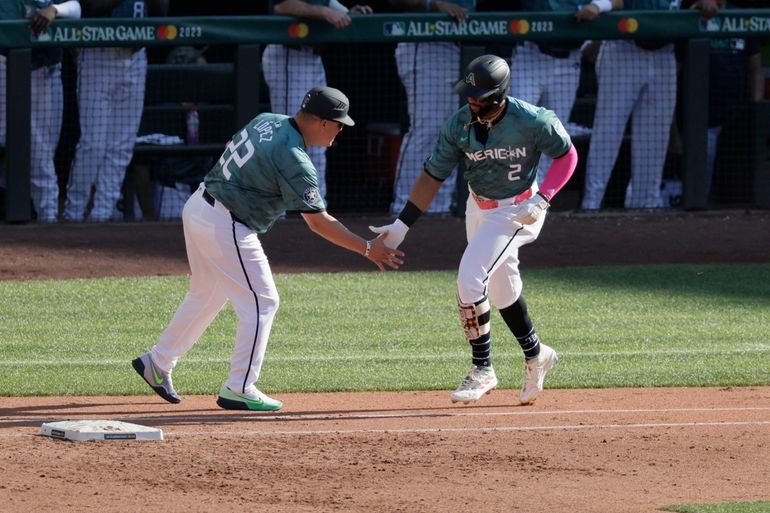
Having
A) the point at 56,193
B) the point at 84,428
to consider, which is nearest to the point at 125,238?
the point at 56,193

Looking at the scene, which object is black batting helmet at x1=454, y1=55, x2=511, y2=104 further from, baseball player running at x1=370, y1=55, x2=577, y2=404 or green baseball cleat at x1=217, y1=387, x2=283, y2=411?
green baseball cleat at x1=217, y1=387, x2=283, y2=411

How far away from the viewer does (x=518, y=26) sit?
12.4 m

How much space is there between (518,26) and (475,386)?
5970 mm

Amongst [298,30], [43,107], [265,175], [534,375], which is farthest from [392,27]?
[265,175]

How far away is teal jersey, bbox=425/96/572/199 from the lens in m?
6.93

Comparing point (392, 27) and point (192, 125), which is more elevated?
point (392, 27)

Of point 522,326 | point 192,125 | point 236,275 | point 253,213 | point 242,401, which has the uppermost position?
point 253,213

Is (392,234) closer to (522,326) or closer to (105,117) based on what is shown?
(522,326)

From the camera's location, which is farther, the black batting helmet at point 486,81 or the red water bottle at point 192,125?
the red water bottle at point 192,125

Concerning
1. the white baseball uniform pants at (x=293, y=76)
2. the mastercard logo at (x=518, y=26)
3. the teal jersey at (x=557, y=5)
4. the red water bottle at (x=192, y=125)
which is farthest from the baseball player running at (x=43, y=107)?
the teal jersey at (x=557, y=5)

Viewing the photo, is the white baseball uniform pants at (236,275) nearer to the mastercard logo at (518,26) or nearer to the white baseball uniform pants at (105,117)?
the white baseball uniform pants at (105,117)

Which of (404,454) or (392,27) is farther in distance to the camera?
(392,27)

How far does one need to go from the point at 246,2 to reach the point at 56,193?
4.32 meters

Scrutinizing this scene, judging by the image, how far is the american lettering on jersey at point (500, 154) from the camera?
6.93 meters
